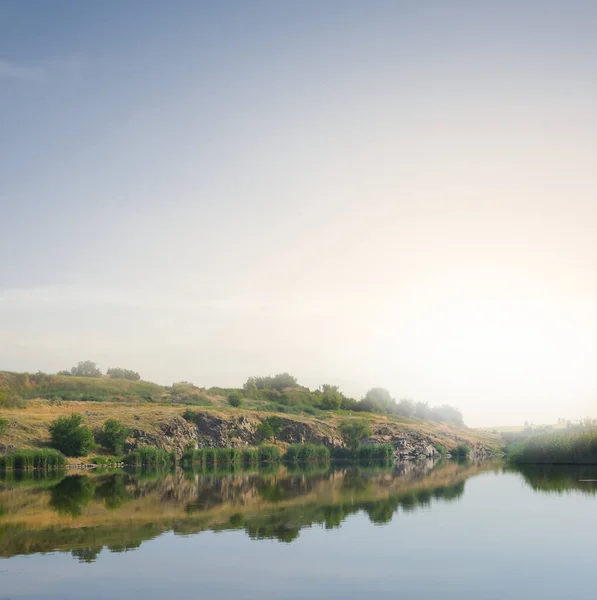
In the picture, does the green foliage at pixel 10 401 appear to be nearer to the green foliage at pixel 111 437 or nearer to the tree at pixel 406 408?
the green foliage at pixel 111 437

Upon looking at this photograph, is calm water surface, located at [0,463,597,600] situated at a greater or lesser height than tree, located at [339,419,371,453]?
greater

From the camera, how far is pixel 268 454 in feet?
265

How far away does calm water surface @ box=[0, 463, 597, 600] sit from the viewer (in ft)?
53.9

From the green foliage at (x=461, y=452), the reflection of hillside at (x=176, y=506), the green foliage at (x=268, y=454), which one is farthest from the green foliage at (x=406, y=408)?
the reflection of hillside at (x=176, y=506)

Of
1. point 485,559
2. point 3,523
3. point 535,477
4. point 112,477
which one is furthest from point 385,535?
point 112,477

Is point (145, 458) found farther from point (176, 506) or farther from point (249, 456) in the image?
point (176, 506)

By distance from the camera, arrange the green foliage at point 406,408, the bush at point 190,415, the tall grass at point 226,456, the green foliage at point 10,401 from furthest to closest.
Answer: the green foliage at point 406,408
the bush at point 190,415
the green foliage at point 10,401
the tall grass at point 226,456

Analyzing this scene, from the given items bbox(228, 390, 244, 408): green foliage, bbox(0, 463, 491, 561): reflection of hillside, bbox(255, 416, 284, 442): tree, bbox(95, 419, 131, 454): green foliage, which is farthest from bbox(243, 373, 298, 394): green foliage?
bbox(0, 463, 491, 561): reflection of hillside

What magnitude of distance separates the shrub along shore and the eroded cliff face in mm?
3737

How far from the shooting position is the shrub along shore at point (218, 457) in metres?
57.4

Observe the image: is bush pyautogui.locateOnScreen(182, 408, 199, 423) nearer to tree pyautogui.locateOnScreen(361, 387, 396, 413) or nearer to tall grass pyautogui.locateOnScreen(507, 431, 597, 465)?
tall grass pyautogui.locateOnScreen(507, 431, 597, 465)

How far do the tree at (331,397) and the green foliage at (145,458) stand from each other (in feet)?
237

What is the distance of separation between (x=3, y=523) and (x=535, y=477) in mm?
37762

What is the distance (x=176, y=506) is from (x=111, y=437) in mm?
39617
